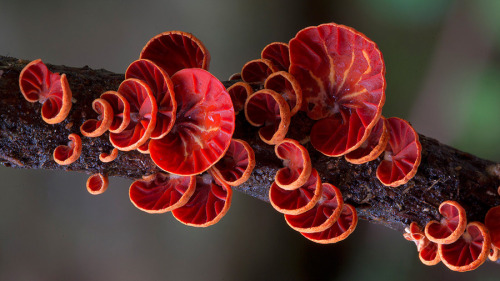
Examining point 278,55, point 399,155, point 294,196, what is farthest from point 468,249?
point 278,55

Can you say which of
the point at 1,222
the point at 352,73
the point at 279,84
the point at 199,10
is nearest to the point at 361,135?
the point at 352,73

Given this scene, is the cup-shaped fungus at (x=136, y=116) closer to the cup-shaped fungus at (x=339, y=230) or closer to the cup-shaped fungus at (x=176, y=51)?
the cup-shaped fungus at (x=176, y=51)

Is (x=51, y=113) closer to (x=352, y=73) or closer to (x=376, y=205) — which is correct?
(x=352, y=73)

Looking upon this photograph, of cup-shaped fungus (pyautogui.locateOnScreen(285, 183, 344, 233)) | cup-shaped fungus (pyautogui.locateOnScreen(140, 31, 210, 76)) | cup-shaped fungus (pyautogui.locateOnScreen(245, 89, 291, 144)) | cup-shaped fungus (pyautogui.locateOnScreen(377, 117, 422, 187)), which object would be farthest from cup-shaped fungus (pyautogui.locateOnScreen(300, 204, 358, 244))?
cup-shaped fungus (pyautogui.locateOnScreen(140, 31, 210, 76))

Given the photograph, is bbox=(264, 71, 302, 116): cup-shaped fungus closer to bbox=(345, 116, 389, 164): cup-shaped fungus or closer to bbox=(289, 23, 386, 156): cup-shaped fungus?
bbox=(289, 23, 386, 156): cup-shaped fungus

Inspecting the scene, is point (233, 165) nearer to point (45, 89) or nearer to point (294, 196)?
point (294, 196)

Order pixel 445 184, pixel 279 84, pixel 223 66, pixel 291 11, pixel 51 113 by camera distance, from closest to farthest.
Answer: pixel 51 113, pixel 279 84, pixel 445 184, pixel 291 11, pixel 223 66
